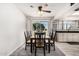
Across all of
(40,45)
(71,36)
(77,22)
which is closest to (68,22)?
(77,22)

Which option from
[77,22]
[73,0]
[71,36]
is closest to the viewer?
[73,0]

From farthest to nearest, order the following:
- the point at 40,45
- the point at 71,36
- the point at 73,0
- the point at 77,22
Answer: the point at 77,22 → the point at 71,36 → the point at 40,45 → the point at 73,0

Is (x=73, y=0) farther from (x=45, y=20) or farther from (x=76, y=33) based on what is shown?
(x=45, y=20)

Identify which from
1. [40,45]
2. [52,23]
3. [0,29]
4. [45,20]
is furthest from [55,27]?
[0,29]

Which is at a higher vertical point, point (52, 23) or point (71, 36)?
point (52, 23)

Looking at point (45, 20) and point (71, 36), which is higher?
point (45, 20)

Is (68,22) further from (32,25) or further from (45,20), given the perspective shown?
(32,25)

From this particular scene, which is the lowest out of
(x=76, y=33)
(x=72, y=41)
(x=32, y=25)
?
(x=72, y=41)

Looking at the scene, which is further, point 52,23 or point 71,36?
point 52,23

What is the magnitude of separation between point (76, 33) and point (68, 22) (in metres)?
1.93

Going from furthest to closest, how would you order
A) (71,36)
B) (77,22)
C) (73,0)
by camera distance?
1. (77,22)
2. (71,36)
3. (73,0)

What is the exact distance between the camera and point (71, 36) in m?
8.34

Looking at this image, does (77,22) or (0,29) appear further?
(77,22)

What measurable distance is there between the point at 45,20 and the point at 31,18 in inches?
47.5
